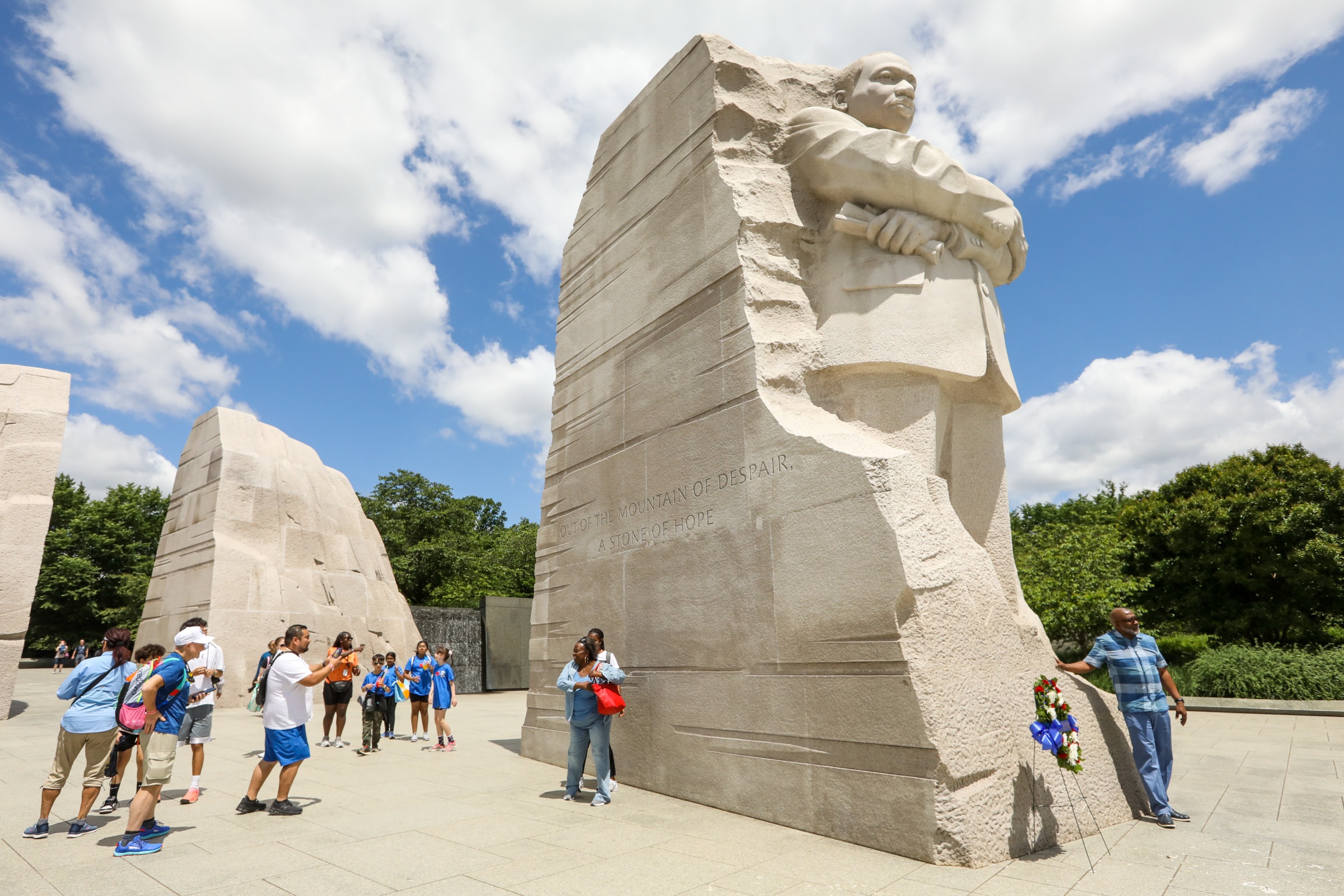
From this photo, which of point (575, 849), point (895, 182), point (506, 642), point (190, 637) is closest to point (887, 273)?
point (895, 182)

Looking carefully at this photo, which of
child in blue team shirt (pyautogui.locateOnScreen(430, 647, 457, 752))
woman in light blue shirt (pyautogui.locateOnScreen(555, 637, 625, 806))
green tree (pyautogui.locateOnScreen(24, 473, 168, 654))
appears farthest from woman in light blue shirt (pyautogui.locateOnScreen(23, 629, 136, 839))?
green tree (pyautogui.locateOnScreen(24, 473, 168, 654))

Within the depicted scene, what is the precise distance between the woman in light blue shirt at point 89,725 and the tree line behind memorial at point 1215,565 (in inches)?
705

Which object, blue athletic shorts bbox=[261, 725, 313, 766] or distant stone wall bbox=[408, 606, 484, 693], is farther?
distant stone wall bbox=[408, 606, 484, 693]

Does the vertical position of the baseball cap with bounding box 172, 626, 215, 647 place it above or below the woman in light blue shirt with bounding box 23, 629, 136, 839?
above

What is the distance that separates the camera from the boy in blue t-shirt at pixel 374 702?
9.61 m

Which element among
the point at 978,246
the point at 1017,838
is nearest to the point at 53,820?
the point at 1017,838

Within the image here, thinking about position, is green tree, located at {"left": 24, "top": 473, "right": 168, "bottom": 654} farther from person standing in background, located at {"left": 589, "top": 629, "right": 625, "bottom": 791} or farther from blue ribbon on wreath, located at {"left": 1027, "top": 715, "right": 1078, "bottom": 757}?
blue ribbon on wreath, located at {"left": 1027, "top": 715, "right": 1078, "bottom": 757}

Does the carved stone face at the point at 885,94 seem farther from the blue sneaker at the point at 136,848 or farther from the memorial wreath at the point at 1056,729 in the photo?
the blue sneaker at the point at 136,848

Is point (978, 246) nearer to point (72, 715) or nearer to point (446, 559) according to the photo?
point (72, 715)

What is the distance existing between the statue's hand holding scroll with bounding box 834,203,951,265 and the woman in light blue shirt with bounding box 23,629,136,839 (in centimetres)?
630

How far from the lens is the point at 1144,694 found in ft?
18.2

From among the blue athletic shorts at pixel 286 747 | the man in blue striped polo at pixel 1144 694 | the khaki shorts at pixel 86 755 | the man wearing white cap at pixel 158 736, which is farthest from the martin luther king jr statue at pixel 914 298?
the khaki shorts at pixel 86 755

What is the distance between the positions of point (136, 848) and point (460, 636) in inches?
651

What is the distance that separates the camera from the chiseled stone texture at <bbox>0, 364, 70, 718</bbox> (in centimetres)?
1230
